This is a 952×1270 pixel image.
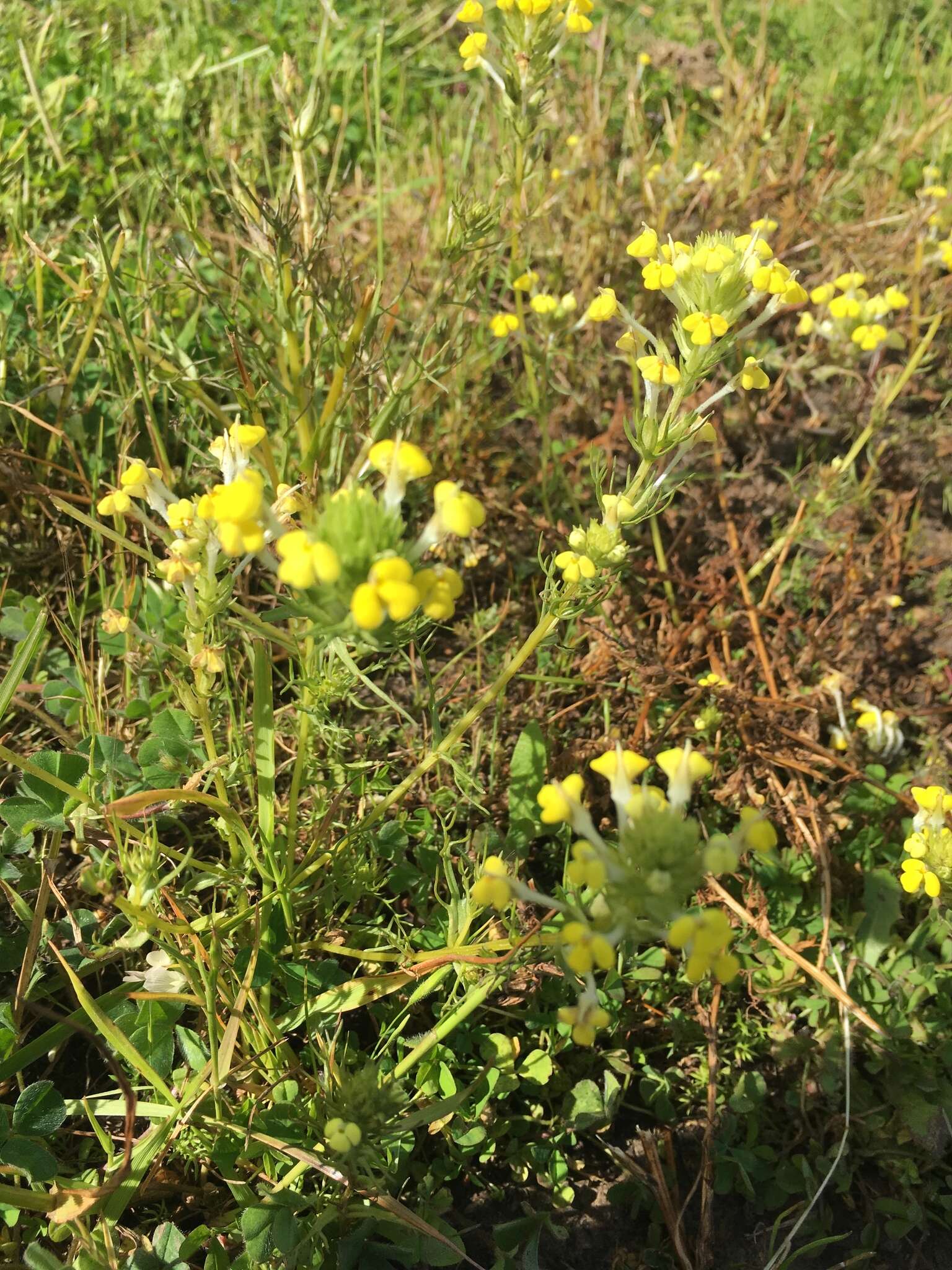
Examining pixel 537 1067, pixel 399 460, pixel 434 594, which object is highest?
pixel 399 460

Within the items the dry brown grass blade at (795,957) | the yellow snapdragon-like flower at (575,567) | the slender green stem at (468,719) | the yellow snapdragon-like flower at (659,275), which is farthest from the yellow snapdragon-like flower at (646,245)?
the dry brown grass blade at (795,957)

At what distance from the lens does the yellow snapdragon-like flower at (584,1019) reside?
1213mm

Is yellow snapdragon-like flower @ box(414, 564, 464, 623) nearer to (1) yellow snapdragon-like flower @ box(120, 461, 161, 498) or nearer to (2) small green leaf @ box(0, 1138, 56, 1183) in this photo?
(1) yellow snapdragon-like flower @ box(120, 461, 161, 498)

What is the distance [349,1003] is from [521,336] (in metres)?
1.79

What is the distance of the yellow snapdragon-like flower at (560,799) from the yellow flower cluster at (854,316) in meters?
1.99

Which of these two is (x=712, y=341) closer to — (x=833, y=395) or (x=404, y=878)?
(x=404, y=878)

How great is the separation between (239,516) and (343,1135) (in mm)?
858

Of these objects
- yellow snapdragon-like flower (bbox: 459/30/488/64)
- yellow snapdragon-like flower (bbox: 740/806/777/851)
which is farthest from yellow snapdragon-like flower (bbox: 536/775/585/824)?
yellow snapdragon-like flower (bbox: 459/30/488/64)

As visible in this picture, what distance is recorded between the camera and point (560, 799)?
124cm

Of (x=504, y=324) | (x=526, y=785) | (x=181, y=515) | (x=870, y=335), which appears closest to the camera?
(x=181, y=515)

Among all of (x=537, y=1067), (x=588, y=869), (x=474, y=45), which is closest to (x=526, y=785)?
(x=537, y=1067)

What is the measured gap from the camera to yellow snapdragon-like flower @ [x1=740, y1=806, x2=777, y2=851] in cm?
121

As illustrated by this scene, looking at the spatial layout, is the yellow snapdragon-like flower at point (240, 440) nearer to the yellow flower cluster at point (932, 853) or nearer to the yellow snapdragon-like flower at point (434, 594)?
the yellow snapdragon-like flower at point (434, 594)

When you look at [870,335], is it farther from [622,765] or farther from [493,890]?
[493,890]
